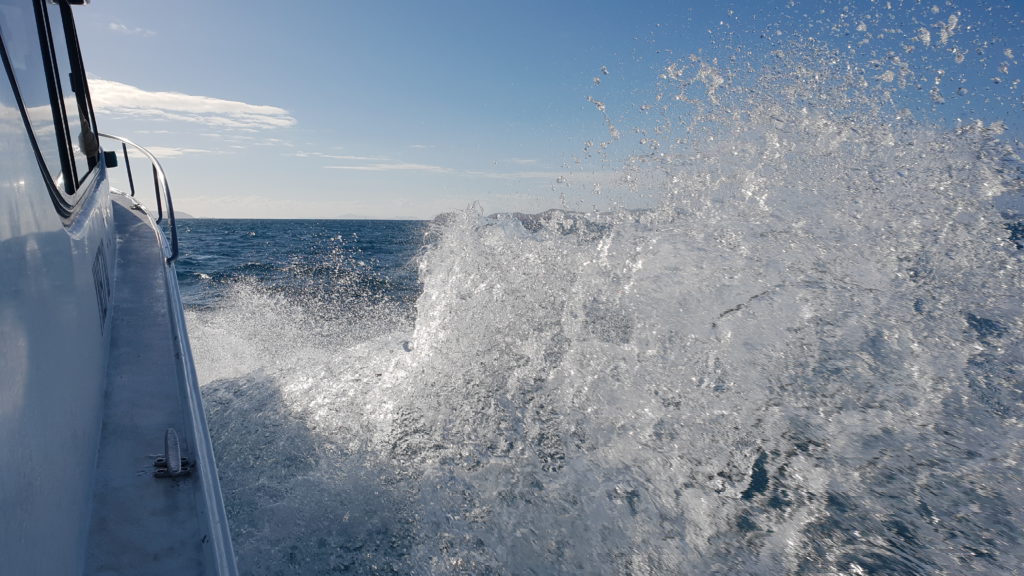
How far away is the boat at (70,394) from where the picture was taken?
1018 mm

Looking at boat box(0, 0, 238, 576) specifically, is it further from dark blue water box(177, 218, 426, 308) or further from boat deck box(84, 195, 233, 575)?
dark blue water box(177, 218, 426, 308)

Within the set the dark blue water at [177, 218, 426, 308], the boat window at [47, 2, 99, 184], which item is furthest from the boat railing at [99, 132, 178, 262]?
the dark blue water at [177, 218, 426, 308]

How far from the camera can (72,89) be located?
3.09m

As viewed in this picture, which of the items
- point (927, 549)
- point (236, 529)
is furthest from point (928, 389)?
point (236, 529)

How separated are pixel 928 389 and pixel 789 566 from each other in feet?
5.69

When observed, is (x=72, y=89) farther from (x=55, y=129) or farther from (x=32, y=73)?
(x=32, y=73)

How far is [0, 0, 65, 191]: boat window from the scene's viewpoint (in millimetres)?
1454

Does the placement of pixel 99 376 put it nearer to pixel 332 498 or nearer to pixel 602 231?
pixel 332 498

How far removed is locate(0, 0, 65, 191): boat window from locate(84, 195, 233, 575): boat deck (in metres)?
0.95

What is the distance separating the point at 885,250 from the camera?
173 inches

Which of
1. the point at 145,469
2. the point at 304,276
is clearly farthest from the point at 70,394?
the point at 304,276

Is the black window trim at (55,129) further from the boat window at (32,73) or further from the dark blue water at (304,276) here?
the dark blue water at (304,276)

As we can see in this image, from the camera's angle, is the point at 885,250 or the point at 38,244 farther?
the point at 885,250

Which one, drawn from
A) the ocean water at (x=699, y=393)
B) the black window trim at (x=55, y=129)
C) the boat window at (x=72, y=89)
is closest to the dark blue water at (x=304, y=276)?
the ocean water at (x=699, y=393)
